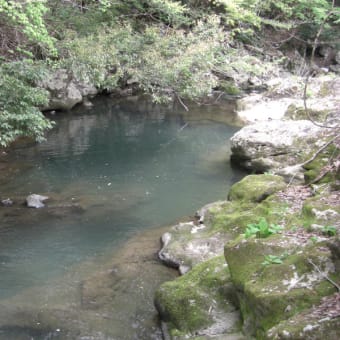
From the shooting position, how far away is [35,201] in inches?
456

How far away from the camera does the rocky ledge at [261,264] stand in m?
5.16

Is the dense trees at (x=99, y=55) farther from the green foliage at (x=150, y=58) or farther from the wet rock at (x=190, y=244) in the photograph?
the wet rock at (x=190, y=244)

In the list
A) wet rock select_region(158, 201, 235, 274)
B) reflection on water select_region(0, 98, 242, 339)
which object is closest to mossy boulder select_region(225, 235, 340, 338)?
reflection on water select_region(0, 98, 242, 339)

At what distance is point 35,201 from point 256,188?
5.36 meters

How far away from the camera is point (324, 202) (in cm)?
732

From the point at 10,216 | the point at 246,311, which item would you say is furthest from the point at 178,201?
the point at 246,311

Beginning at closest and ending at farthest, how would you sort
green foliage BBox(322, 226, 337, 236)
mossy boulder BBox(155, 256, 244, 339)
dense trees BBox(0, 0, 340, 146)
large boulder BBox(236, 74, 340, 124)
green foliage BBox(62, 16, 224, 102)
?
1. green foliage BBox(322, 226, 337, 236)
2. mossy boulder BBox(155, 256, 244, 339)
3. dense trees BBox(0, 0, 340, 146)
4. green foliage BBox(62, 16, 224, 102)
5. large boulder BBox(236, 74, 340, 124)

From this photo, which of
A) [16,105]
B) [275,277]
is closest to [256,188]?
[275,277]

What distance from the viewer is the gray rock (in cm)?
1146

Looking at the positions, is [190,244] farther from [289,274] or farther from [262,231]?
[289,274]

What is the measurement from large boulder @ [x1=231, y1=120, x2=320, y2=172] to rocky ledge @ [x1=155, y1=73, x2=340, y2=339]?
306 centimetres

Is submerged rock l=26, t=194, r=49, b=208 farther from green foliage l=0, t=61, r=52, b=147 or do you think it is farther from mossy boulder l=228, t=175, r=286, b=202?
mossy boulder l=228, t=175, r=286, b=202

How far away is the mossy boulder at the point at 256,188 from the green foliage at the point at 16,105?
5291 millimetres

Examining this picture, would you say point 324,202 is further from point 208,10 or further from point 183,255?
point 208,10
